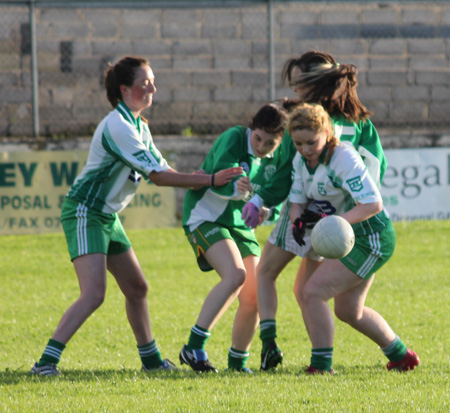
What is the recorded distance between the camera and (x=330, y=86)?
4988 millimetres

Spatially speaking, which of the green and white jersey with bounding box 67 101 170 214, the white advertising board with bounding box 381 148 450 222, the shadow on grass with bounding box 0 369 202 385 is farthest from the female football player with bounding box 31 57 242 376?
the white advertising board with bounding box 381 148 450 222

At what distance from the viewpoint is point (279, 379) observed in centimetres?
459

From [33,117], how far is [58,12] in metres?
2.30

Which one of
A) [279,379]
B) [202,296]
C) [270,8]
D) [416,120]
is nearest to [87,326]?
[202,296]

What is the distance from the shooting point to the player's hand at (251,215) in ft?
16.4

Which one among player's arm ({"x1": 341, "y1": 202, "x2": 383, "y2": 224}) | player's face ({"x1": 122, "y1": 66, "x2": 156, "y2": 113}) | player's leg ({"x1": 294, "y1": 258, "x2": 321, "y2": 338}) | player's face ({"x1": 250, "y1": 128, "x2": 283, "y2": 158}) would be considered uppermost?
player's face ({"x1": 122, "y1": 66, "x2": 156, "y2": 113})

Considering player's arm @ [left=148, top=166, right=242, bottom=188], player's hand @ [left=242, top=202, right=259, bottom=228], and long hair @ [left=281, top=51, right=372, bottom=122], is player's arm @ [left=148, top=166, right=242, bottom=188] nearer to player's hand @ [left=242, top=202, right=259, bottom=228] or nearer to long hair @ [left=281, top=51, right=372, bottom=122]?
player's hand @ [left=242, top=202, right=259, bottom=228]

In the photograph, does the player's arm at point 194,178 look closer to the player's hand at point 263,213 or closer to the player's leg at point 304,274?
the player's hand at point 263,213

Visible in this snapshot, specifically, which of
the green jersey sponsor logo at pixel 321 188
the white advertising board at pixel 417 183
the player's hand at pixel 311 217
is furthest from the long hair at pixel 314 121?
the white advertising board at pixel 417 183

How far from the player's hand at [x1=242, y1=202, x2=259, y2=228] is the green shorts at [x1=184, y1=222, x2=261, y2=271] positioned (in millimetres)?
300

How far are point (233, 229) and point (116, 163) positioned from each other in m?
0.90

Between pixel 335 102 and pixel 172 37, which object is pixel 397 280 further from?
pixel 172 37

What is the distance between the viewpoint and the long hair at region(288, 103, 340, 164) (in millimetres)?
4566

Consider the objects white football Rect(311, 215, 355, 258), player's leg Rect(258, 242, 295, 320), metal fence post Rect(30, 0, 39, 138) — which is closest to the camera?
white football Rect(311, 215, 355, 258)
